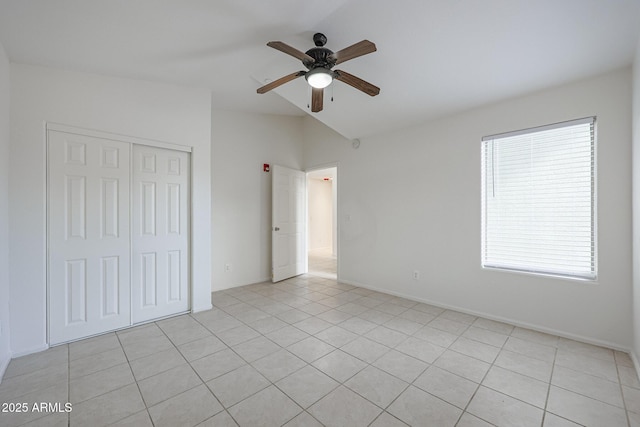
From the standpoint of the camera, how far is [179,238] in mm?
3303

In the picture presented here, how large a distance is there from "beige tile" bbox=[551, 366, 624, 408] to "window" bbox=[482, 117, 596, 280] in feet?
3.30

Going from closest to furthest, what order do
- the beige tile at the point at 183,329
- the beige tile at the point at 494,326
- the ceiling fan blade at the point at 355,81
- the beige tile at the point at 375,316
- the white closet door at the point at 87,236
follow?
the ceiling fan blade at the point at 355,81
the white closet door at the point at 87,236
the beige tile at the point at 183,329
the beige tile at the point at 494,326
the beige tile at the point at 375,316

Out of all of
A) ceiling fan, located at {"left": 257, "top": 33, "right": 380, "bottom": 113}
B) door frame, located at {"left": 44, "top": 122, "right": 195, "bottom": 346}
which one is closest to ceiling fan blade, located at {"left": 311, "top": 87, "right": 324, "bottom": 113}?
ceiling fan, located at {"left": 257, "top": 33, "right": 380, "bottom": 113}

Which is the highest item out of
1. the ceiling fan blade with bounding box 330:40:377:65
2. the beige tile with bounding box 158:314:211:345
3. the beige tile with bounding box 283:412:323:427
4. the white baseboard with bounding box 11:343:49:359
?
the ceiling fan blade with bounding box 330:40:377:65

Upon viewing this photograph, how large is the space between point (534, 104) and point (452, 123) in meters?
0.83

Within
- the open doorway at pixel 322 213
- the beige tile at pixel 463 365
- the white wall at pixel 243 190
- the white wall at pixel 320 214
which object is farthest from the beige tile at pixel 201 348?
the white wall at pixel 320 214

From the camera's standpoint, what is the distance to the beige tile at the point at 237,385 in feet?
6.01

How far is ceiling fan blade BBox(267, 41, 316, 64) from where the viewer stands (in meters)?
1.98

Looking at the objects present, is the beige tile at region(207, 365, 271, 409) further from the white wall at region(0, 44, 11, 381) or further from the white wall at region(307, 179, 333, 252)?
the white wall at region(307, 179, 333, 252)

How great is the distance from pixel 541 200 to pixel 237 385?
134 inches

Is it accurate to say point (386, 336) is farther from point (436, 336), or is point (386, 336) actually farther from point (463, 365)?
point (463, 365)

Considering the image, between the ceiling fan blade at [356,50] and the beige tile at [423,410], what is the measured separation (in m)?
2.45

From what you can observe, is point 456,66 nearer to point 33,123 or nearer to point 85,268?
point 33,123

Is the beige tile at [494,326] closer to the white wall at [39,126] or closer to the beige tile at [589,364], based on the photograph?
the beige tile at [589,364]
